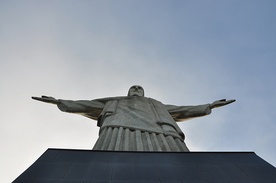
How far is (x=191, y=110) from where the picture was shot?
24.8 ft

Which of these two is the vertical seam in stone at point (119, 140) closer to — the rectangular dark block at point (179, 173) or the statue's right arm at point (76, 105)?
the rectangular dark block at point (179, 173)

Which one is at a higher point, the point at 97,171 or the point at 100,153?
Result: the point at 100,153

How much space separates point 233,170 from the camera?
10.4 ft

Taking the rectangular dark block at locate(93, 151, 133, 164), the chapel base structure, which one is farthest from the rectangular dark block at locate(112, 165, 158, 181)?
the rectangular dark block at locate(93, 151, 133, 164)

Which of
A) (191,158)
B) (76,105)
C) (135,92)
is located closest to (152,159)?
(191,158)

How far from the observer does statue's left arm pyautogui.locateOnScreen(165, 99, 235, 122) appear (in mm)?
7352

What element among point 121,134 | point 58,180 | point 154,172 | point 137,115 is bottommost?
point 58,180

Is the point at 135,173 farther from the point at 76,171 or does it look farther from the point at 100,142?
the point at 100,142

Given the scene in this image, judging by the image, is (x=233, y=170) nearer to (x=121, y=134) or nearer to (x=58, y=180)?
(x=58, y=180)

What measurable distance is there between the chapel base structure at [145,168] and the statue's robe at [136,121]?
3.57ft

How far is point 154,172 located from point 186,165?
17.7 inches

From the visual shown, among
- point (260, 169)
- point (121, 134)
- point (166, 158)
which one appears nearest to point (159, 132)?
point (121, 134)

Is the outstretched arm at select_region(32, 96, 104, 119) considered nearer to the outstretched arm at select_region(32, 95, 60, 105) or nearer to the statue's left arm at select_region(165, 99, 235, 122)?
the outstretched arm at select_region(32, 95, 60, 105)

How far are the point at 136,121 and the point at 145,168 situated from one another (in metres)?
2.70
